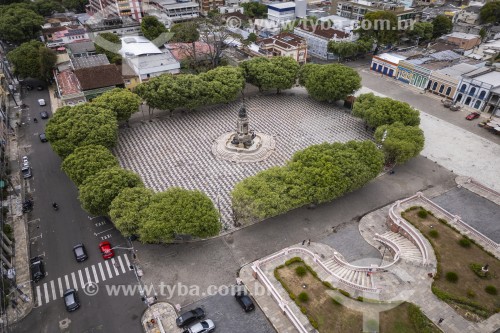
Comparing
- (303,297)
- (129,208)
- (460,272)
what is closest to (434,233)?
(460,272)

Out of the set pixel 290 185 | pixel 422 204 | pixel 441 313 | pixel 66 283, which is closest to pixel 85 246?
pixel 66 283

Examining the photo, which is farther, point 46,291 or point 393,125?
point 393,125

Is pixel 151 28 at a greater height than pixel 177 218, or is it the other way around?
pixel 151 28

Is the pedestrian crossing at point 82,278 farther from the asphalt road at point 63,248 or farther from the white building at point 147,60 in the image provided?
the white building at point 147,60

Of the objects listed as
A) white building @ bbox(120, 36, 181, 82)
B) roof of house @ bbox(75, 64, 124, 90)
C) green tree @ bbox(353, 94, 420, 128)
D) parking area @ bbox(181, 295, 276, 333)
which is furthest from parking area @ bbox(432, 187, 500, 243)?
roof of house @ bbox(75, 64, 124, 90)

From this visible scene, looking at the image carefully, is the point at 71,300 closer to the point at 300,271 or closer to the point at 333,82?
the point at 300,271

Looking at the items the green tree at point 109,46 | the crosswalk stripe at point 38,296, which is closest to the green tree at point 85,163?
the crosswalk stripe at point 38,296

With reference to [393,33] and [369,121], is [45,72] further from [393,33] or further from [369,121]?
[393,33]
